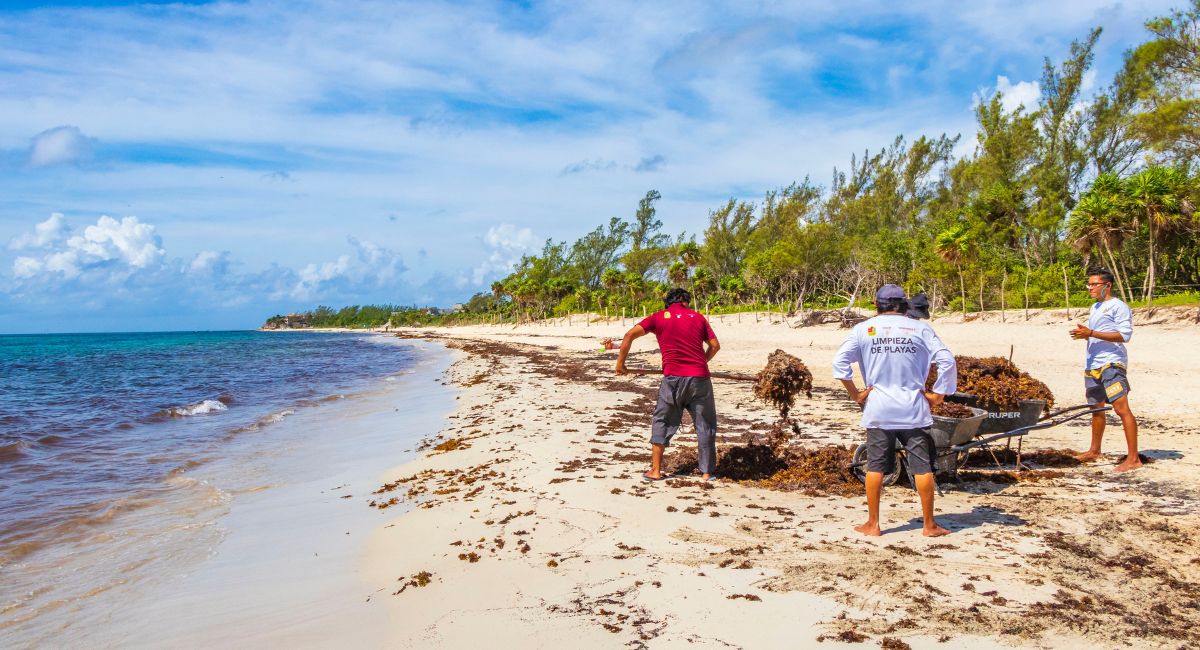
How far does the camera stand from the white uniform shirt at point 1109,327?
697 centimetres

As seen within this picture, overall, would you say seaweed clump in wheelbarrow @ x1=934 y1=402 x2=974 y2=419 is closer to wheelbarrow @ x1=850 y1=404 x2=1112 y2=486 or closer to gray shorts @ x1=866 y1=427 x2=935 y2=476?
wheelbarrow @ x1=850 y1=404 x2=1112 y2=486

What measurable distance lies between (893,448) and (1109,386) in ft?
13.3

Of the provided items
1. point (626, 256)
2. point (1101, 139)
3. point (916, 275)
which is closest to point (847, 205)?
point (916, 275)

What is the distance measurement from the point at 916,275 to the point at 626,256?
42.7 m

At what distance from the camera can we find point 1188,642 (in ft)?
10.8

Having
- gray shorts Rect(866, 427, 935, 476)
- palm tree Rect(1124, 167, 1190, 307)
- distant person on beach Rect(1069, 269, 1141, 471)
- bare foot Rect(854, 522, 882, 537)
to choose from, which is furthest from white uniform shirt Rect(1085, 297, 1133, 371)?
palm tree Rect(1124, 167, 1190, 307)

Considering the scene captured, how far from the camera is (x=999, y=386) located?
6875 mm

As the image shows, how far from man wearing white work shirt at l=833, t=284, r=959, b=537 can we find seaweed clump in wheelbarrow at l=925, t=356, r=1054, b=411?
2.31 meters

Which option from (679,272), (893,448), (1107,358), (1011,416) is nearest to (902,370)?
(893,448)

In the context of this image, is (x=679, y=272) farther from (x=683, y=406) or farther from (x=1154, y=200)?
(x=683, y=406)

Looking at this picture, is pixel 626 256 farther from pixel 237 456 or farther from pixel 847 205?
pixel 237 456

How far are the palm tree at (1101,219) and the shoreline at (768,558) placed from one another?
21341 millimetres

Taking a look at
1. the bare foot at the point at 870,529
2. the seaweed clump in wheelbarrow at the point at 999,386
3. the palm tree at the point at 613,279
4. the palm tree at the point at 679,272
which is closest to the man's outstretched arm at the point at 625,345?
the bare foot at the point at 870,529

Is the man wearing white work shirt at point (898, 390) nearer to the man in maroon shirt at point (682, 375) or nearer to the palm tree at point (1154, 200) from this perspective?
the man in maroon shirt at point (682, 375)
